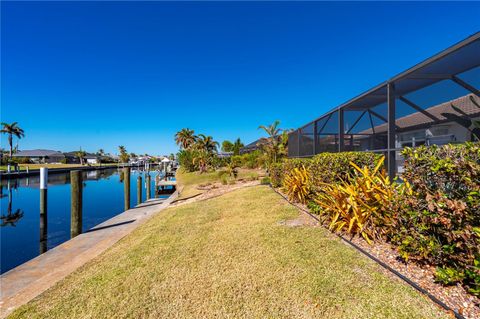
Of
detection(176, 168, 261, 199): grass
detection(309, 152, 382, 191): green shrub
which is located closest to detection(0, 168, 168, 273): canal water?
detection(176, 168, 261, 199): grass

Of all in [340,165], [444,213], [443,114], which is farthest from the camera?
[443,114]

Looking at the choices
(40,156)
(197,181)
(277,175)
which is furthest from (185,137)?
(40,156)

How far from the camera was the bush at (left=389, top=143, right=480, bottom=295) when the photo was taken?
8.02 feet

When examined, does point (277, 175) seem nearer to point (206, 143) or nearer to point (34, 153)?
point (206, 143)

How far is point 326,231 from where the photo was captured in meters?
4.67

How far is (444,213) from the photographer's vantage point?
2.63m

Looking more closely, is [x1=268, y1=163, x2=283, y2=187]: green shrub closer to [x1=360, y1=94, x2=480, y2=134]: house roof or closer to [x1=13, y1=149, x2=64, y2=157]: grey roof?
[x1=360, y1=94, x2=480, y2=134]: house roof

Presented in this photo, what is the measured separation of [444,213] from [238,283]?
260 centimetres

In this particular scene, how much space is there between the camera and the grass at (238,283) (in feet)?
8.59

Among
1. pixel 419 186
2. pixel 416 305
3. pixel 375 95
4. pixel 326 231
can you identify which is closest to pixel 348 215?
pixel 326 231

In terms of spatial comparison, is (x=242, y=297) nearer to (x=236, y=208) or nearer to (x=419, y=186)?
(x=419, y=186)

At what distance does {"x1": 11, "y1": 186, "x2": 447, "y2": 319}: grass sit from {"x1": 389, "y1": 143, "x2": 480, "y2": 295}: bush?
0.52 meters

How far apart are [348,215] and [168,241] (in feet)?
12.5

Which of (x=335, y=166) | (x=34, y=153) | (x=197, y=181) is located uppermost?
(x=34, y=153)
